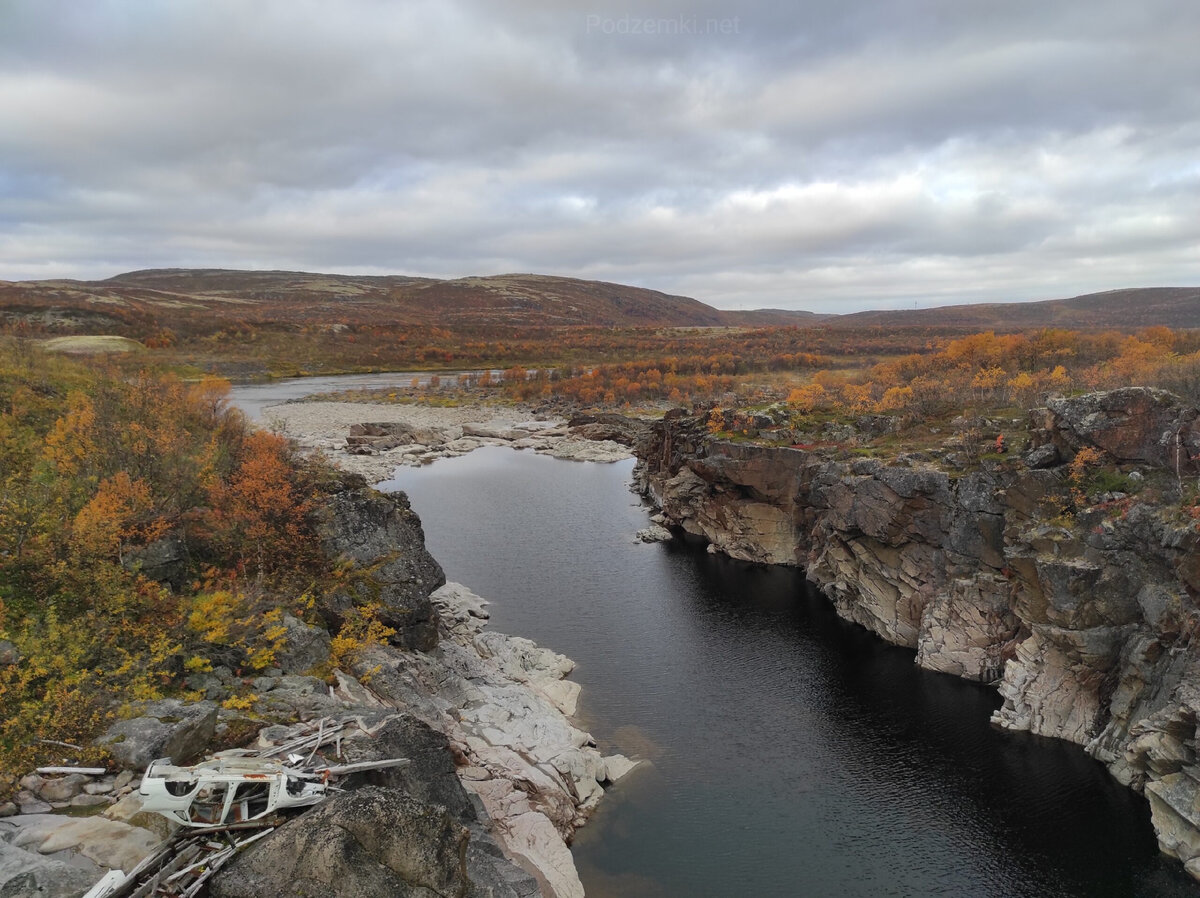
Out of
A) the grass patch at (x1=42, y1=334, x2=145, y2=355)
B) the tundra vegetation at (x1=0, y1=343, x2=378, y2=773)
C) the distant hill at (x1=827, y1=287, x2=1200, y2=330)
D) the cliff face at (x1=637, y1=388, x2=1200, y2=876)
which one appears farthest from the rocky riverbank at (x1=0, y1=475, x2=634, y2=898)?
the distant hill at (x1=827, y1=287, x2=1200, y2=330)

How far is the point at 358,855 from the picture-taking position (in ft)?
36.0

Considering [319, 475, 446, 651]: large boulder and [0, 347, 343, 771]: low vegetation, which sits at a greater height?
[0, 347, 343, 771]: low vegetation

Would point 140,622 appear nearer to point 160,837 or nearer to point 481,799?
point 160,837

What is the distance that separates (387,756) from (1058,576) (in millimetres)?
26518

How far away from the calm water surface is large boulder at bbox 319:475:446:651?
26.3ft

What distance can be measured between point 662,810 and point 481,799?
20.6 ft

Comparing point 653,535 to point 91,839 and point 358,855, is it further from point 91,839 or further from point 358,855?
point 91,839

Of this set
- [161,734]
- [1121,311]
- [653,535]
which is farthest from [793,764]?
[1121,311]

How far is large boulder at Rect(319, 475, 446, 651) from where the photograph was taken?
27844 mm

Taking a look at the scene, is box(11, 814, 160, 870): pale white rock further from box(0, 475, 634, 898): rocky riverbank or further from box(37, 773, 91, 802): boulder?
box(37, 773, 91, 802): boulder

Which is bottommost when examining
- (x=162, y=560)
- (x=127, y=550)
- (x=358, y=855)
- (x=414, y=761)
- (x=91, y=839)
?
(x=414, y=761)

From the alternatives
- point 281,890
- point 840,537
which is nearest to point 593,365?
point 840,537

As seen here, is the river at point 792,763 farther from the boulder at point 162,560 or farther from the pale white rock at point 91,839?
the boulder at point 162,560

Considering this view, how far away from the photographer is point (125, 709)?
554 inches
